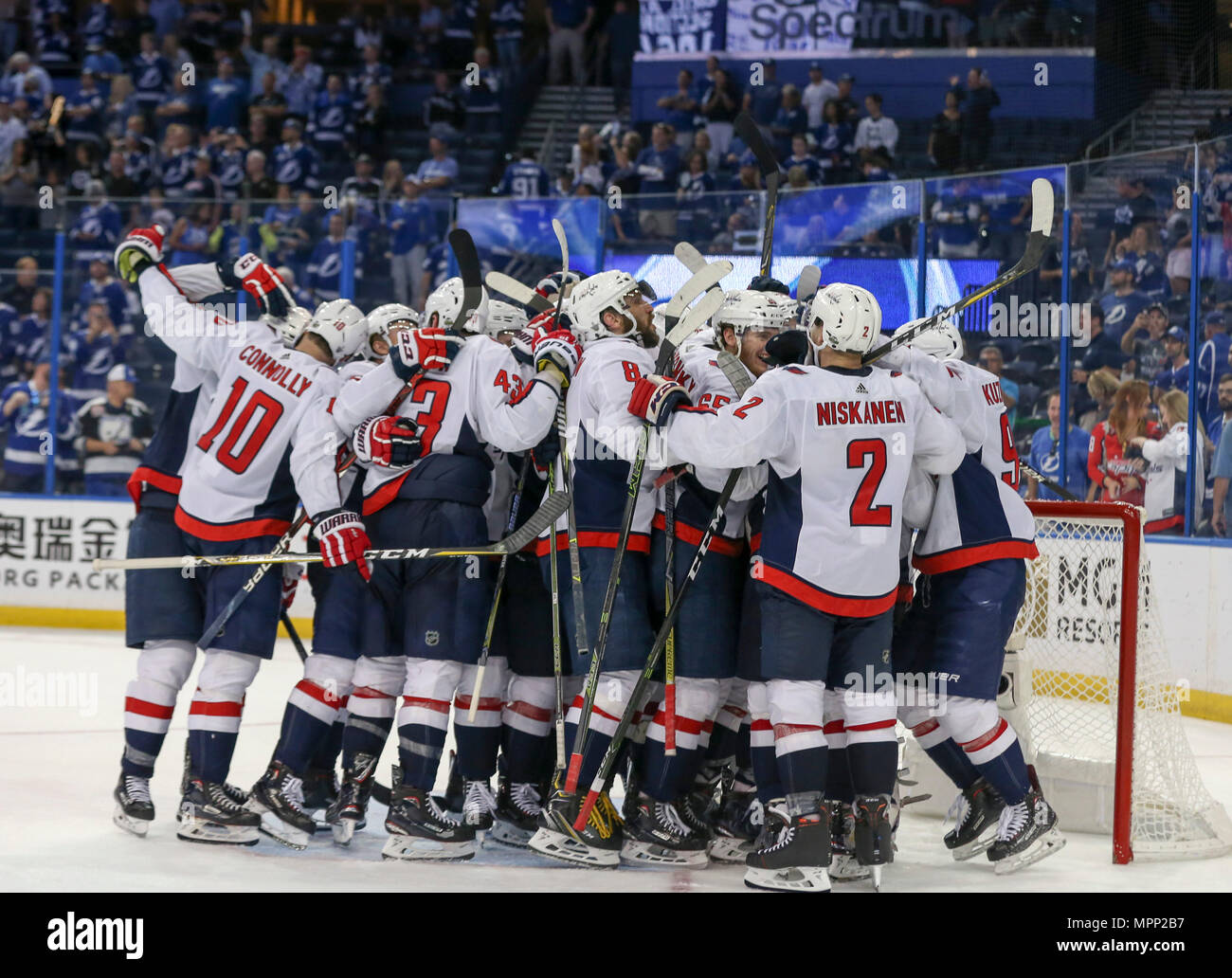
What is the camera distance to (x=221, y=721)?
13.5 feet

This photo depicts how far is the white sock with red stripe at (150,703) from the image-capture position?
420cm

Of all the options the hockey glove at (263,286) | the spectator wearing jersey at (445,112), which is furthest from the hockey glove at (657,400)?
the spectator wearing jersey at (445,112)

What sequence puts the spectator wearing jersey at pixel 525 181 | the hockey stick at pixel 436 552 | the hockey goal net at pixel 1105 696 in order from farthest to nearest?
the spectator wearing jersey at pixel 525 181 < the hockey goal net at pixel 1105 696 < the hockey stick at pixel 436 552

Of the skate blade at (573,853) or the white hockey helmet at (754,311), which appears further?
the white hockey helmet at (754,311)

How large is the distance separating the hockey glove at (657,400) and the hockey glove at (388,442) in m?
0.62

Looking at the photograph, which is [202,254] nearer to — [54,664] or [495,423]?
[54,664]

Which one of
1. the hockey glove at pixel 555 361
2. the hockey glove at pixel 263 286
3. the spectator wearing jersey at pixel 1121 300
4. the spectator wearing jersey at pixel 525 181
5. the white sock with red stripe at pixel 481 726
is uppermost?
the spectator wearing jersey at pixel 525 181

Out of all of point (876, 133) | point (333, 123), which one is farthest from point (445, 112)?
point (876, 133)

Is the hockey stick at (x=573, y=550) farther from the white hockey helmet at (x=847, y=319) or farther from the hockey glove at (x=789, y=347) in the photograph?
the white hockey helmet at (x=847, y=319)

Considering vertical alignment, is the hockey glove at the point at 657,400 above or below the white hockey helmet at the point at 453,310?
below

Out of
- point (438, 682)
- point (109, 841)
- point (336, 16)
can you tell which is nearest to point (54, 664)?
point (109, 841)

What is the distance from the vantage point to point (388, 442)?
403cm

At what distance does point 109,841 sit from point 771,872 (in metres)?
1.73

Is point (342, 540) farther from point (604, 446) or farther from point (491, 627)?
point (604, 446)
